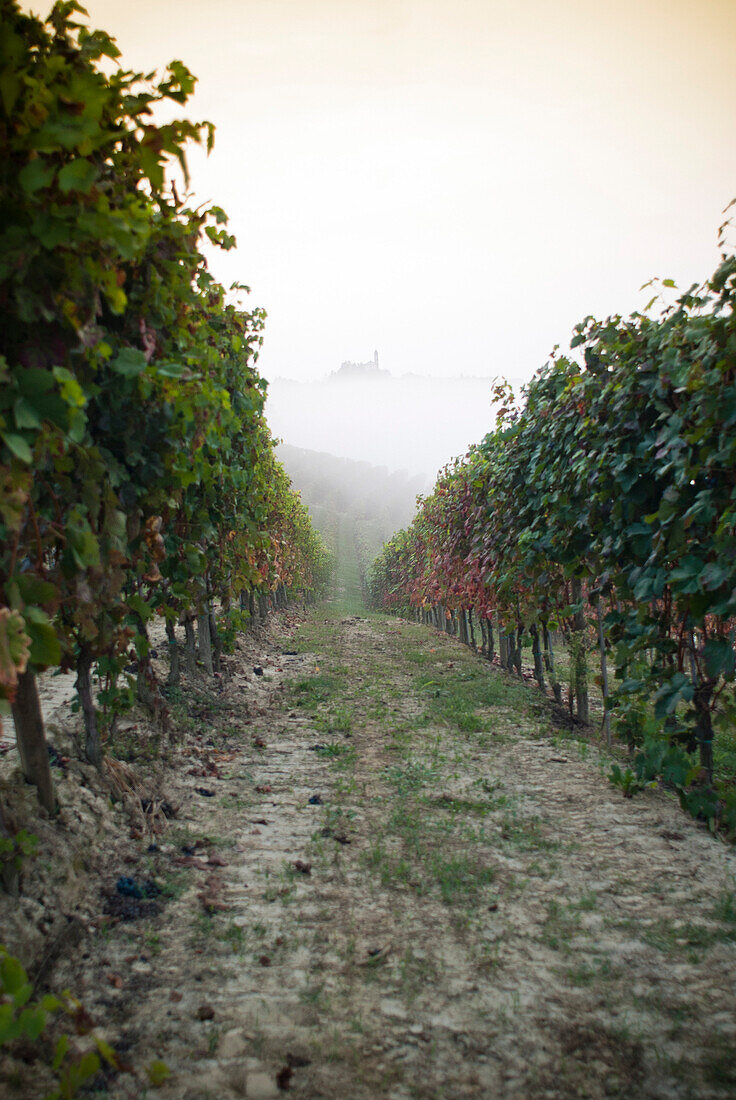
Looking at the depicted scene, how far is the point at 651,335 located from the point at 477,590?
5.17 meters

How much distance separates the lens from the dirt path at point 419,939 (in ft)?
6.98

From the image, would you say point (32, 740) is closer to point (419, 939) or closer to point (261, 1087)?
point (261, 1087)

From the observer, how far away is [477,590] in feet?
29.6

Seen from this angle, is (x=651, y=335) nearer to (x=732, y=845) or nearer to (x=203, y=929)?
(x=732, y=845)

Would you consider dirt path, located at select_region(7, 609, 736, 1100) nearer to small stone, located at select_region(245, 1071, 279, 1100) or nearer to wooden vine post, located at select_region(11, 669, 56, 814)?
small stone, located at select_region(245, 1071, 279, 1100)

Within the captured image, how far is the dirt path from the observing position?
213 centimetres

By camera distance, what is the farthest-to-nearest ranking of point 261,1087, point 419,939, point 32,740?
point 32,740, point 419,939, point 261,1087

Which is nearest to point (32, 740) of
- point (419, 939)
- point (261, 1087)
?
point (261, 1087)

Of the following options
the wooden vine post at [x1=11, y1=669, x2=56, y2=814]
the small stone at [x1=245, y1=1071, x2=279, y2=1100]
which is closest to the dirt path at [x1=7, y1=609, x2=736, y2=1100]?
the small stone at [x1=245, y1=1071, x2=279, y2=1100]

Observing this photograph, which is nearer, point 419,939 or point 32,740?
point 419,939

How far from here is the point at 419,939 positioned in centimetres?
284

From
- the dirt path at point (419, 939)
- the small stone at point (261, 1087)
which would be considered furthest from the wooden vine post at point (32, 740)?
the small stone at point (261, 1087)

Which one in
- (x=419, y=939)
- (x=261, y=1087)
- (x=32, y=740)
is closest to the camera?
(x=261, y=1087)

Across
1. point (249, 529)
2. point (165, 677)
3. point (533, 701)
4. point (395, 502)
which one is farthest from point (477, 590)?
point (395, 502)
